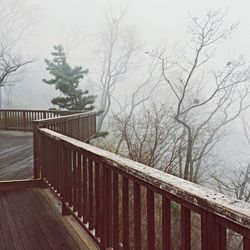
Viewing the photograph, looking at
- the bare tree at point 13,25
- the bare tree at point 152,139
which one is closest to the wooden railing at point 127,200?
the bare tree at point 152,139

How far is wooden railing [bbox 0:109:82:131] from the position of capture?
1118 centimetres

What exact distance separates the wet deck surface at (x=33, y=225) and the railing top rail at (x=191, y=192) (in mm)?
1109

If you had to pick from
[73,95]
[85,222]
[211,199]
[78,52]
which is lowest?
[85,222]

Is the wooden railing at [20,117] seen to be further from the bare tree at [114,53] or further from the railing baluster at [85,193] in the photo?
the bare tree at [114,53]

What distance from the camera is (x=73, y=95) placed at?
46.9ft

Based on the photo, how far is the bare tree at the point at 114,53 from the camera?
2195cm

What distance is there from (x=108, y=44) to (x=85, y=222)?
20.8 metres

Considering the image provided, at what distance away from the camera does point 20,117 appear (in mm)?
11625

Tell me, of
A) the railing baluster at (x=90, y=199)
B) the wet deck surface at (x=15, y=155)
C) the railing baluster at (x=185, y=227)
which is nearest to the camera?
the railing baluster at (x=185, y=227)

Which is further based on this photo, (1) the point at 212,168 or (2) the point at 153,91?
(2) the point at 153,91

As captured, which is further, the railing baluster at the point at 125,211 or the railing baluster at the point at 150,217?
the railing baluster at the point at 125,211

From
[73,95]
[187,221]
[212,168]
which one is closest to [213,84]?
[212,168]

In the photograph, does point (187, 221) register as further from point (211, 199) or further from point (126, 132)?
point (126, 132)

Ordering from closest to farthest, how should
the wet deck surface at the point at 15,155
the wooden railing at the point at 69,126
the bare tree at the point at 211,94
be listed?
1. the wooden railing at the point at 69,126
2. the wet deck surface at the point at 15,155
3. the bare tree at the point at 211,94
